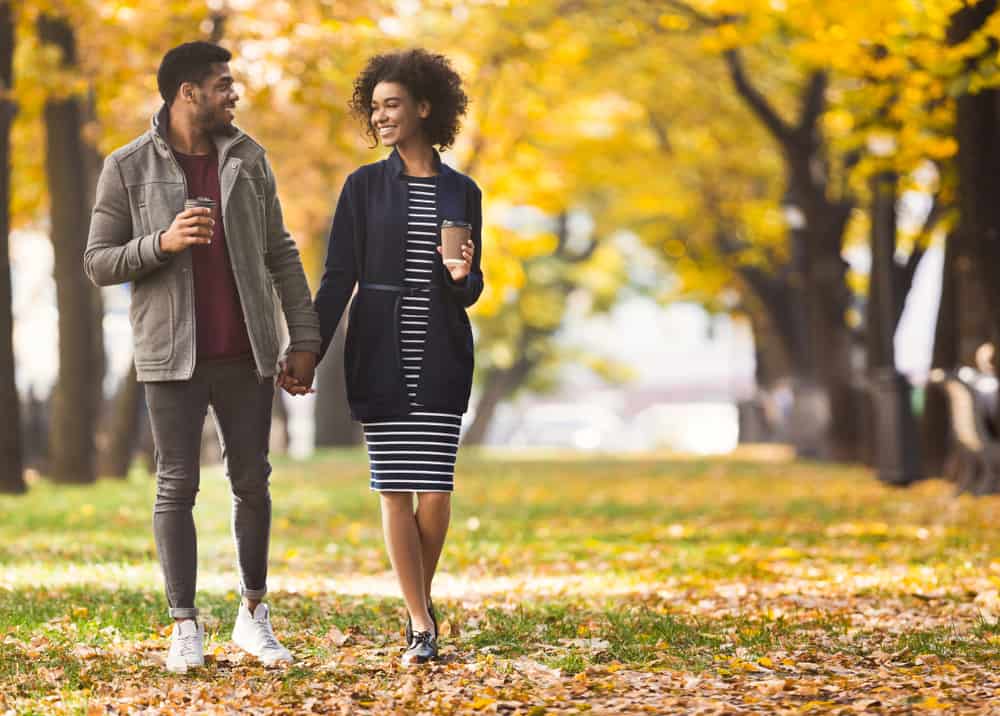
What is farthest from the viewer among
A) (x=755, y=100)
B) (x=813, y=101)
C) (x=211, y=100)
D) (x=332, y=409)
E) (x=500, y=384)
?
(x=500, y=384)

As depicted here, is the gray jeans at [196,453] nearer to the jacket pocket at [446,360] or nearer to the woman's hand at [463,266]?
the jacket pocket at [446,360]

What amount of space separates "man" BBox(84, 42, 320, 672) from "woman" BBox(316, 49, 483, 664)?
209mm

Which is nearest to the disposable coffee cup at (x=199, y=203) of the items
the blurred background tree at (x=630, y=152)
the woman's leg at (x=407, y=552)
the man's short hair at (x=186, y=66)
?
the man's short hair at (x=186, y=66)

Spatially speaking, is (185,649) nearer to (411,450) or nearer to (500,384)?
(411,450)

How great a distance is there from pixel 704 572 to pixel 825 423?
18629 mm

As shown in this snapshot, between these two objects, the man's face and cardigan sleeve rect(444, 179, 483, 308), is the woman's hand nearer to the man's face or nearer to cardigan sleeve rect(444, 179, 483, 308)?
cardigan sleeve rect(444, 179, 483, 308)

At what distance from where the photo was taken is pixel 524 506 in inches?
634

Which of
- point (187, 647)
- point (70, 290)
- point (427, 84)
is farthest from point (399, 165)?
point (70, 290)

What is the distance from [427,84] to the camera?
6531mm

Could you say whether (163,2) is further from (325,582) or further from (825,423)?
(825,423)

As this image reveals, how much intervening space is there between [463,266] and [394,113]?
2.09 ft

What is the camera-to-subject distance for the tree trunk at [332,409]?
3475 cm

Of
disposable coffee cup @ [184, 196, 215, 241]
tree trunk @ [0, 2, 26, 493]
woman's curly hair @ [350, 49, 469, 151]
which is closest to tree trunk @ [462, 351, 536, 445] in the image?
tree trunk @ [0, 2, 26, 493]

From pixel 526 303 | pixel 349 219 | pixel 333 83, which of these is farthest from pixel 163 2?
pixel 526 303
